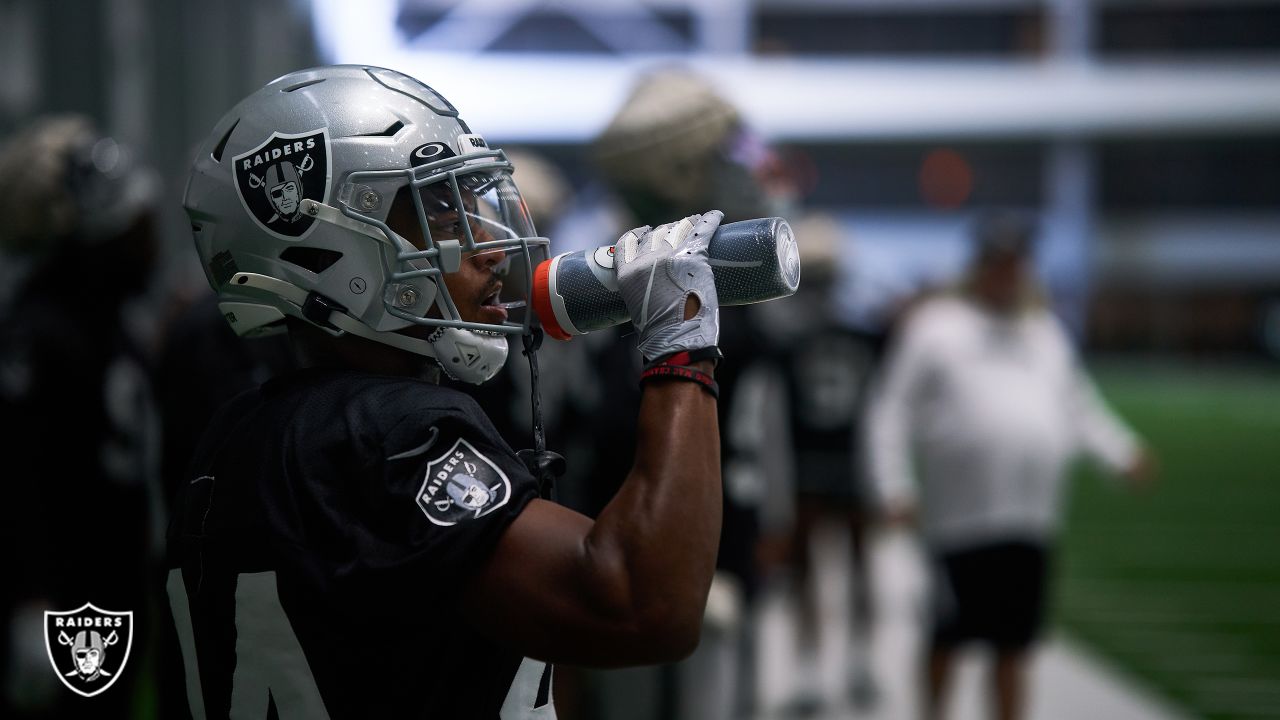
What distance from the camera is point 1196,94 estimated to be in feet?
139

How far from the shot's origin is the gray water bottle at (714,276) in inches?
75.4

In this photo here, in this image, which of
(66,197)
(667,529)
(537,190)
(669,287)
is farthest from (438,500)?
(537,190)

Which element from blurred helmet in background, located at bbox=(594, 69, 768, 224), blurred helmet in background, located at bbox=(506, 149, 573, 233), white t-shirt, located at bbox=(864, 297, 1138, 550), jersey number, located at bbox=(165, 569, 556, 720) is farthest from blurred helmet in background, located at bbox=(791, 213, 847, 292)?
jersey number, located at bbox=(165, 569, 556, 720)

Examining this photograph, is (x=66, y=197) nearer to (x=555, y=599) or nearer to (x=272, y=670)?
(x=272, y=670)

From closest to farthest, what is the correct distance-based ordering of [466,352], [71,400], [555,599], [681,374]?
1. [555,599]
2. [681,374]
3. [466,352]
4. [71,400]

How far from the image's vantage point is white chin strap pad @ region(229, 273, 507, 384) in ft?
6.59

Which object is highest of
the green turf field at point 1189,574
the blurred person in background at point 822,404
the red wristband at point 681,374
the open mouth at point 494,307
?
the open mouth at point 494,307

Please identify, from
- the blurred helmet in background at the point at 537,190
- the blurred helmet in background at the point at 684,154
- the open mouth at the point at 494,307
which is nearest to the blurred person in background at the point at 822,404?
the blurred helmet in background at the point at 537,190

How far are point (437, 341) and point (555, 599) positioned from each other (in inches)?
20.0

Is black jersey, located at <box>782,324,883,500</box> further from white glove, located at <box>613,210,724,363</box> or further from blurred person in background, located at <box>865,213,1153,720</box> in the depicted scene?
white glove, located at <box>613,210,724,363</box>

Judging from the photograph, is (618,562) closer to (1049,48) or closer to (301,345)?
(301,345)
